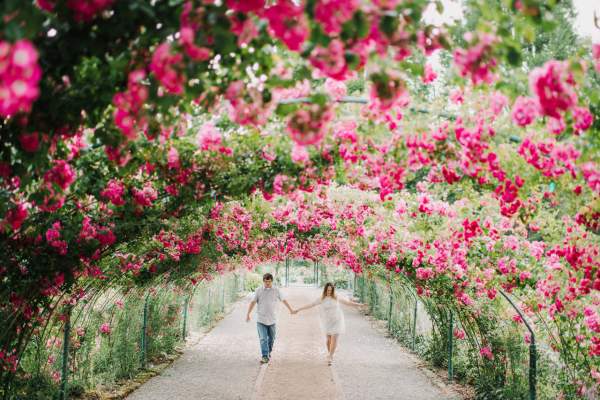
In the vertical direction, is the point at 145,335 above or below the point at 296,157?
below

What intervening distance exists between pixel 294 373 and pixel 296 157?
541 centimetres

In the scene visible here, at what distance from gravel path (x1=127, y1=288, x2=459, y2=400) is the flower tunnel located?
72cm

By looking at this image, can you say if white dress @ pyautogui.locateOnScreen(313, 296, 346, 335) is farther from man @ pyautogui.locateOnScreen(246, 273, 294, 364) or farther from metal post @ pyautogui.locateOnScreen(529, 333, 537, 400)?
metal post @ pyautogui.locateOnScreen(529, 333, 537, 400)

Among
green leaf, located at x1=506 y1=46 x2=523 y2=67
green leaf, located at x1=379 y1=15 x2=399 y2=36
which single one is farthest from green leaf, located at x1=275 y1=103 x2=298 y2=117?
green leaf, located at x1=506 y1=46 x2=523 y2=67

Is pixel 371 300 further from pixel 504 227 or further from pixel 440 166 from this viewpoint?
pixel 440 166

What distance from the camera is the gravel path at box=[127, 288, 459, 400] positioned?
7137 mm

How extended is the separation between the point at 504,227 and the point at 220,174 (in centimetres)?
315

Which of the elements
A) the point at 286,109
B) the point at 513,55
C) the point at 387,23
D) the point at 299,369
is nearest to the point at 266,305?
the point at 299,369

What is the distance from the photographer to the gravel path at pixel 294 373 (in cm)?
Result: 714

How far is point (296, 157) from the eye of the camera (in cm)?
382

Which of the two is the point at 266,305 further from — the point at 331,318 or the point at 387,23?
the point at 387,23

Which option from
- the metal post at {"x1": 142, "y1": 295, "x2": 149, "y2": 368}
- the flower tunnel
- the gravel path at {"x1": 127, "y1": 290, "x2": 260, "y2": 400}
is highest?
the flower tunnel

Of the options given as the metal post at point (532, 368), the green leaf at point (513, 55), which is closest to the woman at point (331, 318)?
the metal post at point (532, 368)

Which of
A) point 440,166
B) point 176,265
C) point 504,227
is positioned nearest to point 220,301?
point 176,265
